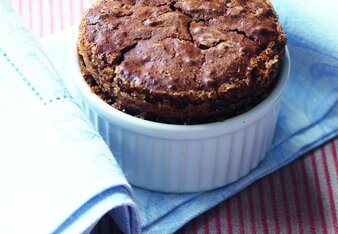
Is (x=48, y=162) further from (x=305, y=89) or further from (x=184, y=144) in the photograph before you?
(x=305, y=89)

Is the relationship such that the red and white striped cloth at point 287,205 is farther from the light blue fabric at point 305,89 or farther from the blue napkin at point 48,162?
the blue napkin at point 48,162

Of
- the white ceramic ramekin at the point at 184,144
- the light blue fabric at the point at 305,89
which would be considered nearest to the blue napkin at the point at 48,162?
the white ceramic ramekin at the point at 184,144

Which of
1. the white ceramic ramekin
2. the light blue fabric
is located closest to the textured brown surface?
the white ceramic ramekin

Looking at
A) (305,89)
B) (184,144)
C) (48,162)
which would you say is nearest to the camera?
(48,162)

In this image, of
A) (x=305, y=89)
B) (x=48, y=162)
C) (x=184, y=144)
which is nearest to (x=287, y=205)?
(x=184, y=144)

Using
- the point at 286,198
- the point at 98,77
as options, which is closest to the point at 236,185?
the point at 286,198
